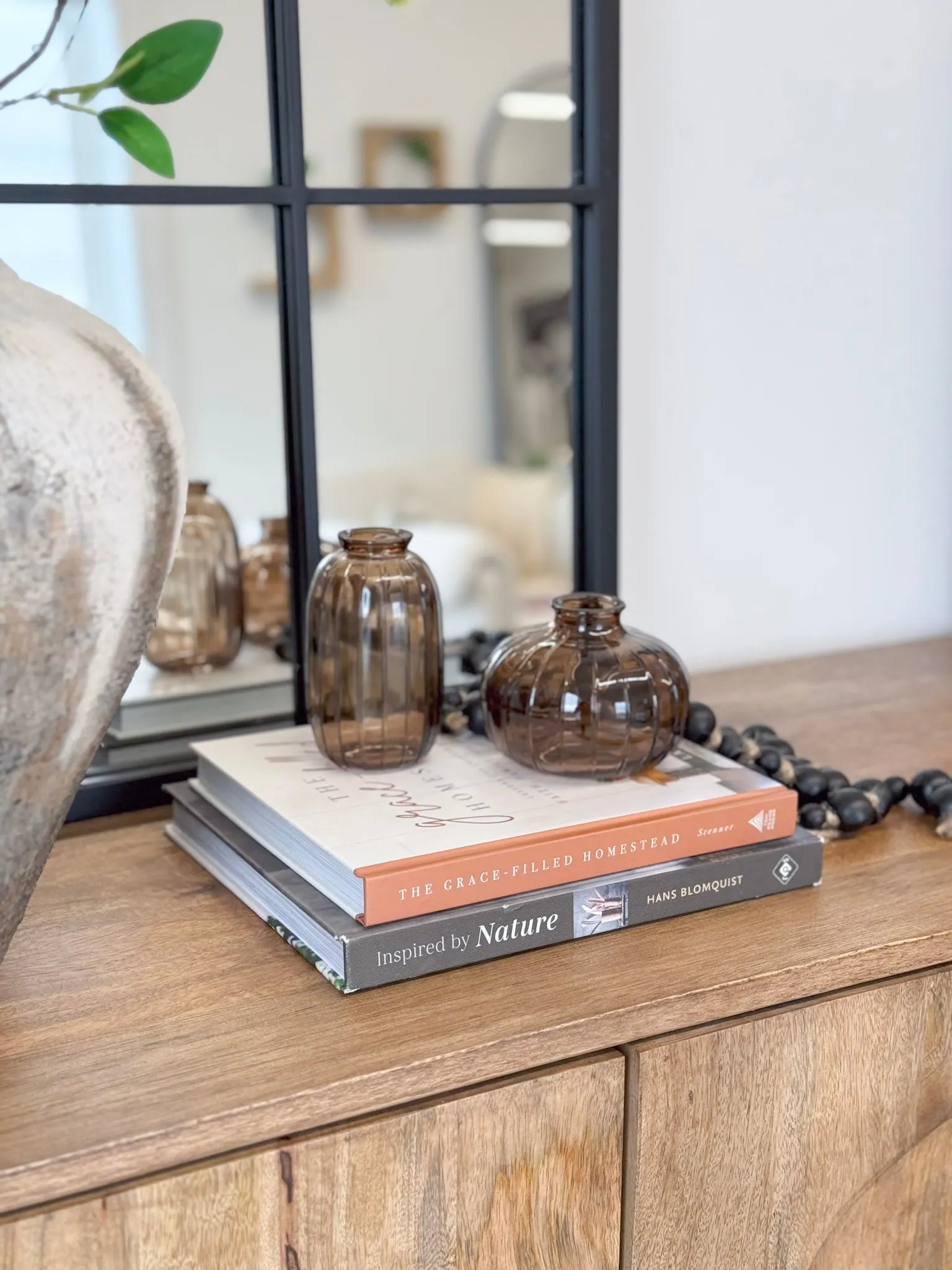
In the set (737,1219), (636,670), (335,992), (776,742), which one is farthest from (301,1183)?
(776,742)

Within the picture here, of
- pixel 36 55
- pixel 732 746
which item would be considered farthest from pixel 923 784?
pixel 36 55

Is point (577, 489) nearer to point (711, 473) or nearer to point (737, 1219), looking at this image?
point (711, 473)

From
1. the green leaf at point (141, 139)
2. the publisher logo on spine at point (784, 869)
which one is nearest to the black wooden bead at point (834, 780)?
the publisher logo on spine at point (784, 869)

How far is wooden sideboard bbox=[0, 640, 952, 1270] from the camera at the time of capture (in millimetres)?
618

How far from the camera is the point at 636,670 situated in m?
0.87

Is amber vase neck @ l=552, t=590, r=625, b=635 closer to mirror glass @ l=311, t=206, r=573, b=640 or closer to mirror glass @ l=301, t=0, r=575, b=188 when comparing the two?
mirror glass @ l=311, t=206, r=573, b=640

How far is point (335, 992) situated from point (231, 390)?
0.54m

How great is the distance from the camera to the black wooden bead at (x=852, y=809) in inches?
35.9

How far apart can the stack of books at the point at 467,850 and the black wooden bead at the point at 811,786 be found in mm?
69

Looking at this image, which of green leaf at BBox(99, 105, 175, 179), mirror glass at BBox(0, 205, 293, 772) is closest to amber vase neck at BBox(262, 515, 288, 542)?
mirror glass at BBox(0, 205, 293, 772)

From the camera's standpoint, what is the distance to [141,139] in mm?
722

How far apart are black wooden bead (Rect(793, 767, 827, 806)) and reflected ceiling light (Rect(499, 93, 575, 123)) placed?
1.90ft

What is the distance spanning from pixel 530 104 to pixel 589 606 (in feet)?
1.56

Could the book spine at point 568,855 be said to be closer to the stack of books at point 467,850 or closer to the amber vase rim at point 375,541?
the stack of books at point 467,850
